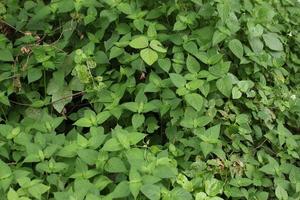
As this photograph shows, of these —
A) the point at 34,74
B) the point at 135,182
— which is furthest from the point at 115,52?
the point at 135,182

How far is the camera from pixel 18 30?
2.79m

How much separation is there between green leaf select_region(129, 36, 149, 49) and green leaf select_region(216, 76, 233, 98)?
41cm

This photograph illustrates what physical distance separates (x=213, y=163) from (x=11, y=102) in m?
1.16

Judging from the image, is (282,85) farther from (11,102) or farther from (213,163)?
(11,102)

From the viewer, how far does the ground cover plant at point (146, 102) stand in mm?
2082

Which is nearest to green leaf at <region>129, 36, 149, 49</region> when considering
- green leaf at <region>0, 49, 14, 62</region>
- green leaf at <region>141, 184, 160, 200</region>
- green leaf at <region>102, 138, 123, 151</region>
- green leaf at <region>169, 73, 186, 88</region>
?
green leaf at <region>169, 73, 186, 88</region>

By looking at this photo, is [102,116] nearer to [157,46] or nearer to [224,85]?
[157,46]

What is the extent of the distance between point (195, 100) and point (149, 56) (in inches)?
13.6

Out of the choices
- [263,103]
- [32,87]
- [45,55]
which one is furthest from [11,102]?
[263,103]

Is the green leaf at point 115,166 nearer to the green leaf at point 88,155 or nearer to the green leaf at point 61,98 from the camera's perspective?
the green leaf at point 88,155

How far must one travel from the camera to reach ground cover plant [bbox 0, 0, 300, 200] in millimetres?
2082

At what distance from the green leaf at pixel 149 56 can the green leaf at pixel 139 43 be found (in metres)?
0.03

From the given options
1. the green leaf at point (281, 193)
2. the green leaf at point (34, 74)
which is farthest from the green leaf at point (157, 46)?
the green leaf at point (281, 193)

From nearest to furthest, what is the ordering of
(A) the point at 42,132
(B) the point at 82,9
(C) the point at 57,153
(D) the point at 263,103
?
1. (C) the point at 57,153
2. (A) the point at 42,132
3. (D) the point at 263,103
4. (B) the point at 82,9
